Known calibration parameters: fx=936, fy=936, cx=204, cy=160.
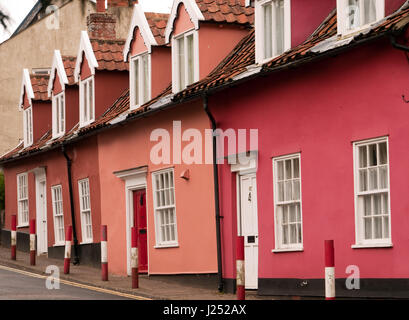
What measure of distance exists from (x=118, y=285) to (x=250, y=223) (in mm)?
3251

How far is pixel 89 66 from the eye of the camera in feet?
86.4

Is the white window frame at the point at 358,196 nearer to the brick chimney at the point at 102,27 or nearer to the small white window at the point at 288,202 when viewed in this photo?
the small white window at the point at 288,202

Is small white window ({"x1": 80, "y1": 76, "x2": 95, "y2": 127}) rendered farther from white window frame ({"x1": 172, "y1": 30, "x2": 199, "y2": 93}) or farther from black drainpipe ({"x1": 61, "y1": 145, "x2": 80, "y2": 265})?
white window frame ({"x1": 172, "y1": 30, "x2": 199, "y2": 93})

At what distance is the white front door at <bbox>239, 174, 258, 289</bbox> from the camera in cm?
1767

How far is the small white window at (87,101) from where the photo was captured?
2616 centimetres

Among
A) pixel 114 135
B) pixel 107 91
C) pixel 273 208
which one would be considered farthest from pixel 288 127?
pixel 107 91

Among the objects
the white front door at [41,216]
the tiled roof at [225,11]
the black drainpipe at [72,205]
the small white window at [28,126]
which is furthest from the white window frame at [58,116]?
the tiled roof at [225,11]

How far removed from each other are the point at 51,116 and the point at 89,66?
5848 millimetres

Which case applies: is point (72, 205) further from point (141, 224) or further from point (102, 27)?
point (102, 27)

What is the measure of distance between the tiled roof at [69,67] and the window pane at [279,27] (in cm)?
1211

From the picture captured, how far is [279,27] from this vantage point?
17.4 meters

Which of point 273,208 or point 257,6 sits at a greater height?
point 257,6
